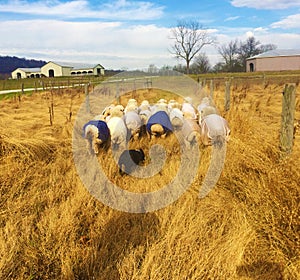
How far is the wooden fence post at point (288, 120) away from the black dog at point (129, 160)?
233 cm

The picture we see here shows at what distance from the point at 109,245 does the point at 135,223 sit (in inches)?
16.6

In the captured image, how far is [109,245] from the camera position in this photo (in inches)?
112

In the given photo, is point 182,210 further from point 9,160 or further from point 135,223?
point 9,160

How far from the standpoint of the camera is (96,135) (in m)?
5.69

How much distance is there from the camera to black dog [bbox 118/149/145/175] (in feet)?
15.2

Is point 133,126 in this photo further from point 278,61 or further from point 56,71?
point 56,71

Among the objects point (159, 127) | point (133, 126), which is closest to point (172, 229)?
point (159, 127)

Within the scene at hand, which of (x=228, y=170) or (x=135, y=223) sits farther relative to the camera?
(x=228, y=170)

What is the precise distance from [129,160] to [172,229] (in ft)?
6.89

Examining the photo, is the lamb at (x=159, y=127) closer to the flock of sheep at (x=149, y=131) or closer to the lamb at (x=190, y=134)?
the flock of sheep at (x=149, y=131)

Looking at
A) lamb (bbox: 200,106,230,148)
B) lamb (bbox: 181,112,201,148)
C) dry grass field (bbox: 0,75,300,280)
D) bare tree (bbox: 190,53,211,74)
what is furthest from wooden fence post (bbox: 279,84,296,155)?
bare tree (bbox: 190,53,211,74)

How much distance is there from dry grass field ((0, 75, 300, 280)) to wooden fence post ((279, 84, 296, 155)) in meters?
0.10

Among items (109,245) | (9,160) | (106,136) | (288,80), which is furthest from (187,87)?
(109,245)

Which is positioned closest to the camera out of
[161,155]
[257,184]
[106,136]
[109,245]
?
[109,245]
